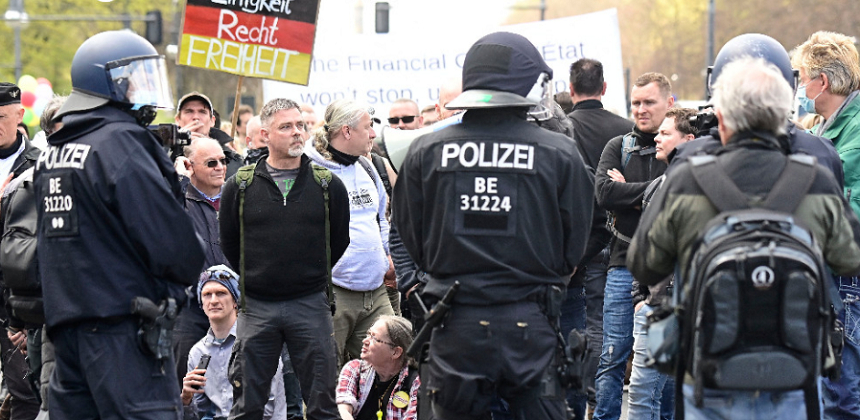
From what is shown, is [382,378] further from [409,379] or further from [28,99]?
[28,99]

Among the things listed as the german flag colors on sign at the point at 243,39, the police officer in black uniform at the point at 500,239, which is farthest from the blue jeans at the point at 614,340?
the german flag colors on sign at the point at 243,39

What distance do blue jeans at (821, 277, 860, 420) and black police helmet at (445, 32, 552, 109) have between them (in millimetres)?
2374

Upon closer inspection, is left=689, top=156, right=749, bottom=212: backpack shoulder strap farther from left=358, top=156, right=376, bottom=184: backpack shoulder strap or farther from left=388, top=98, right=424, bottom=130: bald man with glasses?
left=388, top=98, right=424, bottom=130: bald man with glasses

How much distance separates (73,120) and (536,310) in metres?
2.11

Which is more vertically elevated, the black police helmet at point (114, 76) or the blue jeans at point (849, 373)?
the black police helmet at point (114, 76)

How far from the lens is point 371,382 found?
7.34 meters

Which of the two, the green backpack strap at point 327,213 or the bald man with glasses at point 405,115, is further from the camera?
the bald man with glasses at point 405,115

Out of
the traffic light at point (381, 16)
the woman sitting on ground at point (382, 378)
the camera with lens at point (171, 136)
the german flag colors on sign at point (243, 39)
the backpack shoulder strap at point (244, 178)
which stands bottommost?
the woman sitting on ground at point (382, 378)

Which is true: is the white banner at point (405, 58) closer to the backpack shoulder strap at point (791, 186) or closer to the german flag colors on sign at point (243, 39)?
the german flag colors on sign at point (243, 39)

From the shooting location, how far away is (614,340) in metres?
7.29

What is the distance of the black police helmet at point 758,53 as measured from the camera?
504 cm

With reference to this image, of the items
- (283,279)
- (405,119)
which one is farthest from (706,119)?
(405,119)

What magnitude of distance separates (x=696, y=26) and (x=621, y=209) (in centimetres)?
4502

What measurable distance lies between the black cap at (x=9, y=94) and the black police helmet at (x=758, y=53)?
4.80m
